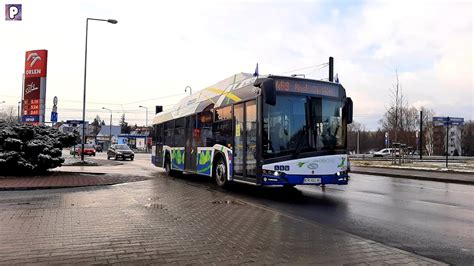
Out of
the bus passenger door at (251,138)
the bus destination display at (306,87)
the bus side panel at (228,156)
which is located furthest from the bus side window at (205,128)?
the bus destination display at (306,87)

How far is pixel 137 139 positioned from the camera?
327 ft

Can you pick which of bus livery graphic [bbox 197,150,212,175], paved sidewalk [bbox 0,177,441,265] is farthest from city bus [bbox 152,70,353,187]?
paved sidewalk [bbox 0,177,441,265]

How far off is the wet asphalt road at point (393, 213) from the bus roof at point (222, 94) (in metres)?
2.94

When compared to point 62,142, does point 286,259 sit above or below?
below

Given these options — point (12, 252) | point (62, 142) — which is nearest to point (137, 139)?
point (62, 142)

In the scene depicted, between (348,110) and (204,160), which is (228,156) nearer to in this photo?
(204,160)

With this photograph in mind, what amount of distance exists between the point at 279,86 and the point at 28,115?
843 inches

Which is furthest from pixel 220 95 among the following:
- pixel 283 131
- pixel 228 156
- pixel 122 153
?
pixel 122 153

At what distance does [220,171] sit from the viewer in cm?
1380

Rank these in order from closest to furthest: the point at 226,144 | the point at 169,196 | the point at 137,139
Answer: the point at 169,196 < the point at 226,144 < the point at 137,139

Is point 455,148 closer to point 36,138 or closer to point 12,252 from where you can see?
point 36,138

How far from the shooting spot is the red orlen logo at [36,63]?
85.5ft

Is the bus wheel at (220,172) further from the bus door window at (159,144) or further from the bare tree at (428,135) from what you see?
the bare tree at (428,135)

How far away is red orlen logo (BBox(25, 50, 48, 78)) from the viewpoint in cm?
2606
